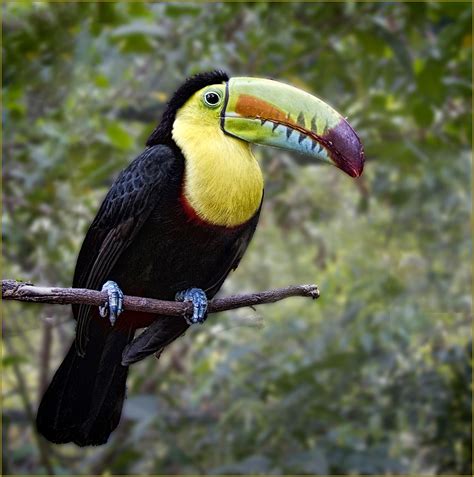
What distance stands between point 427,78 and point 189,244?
6.15 feet

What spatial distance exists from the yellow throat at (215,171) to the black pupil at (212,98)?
0.02 meters

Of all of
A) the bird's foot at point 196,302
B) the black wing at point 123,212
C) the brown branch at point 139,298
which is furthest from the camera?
the black wing at point 123,212

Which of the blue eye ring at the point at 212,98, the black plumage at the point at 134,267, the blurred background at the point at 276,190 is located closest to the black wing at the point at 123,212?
the black plumage at the point at 134,267

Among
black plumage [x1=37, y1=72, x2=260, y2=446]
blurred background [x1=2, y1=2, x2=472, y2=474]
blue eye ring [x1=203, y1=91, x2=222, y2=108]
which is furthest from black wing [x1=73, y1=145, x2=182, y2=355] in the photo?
blurred background [x1=2, y1=2, x2=472, y2=474]

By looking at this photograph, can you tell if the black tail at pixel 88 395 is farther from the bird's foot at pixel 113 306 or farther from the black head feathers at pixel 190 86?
the black head feathers at pixel 190 86

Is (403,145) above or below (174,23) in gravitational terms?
below

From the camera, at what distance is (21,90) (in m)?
3.19

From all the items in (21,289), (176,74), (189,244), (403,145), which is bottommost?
(21,289)

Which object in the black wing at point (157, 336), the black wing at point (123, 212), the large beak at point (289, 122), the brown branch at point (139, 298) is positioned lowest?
the black wing at point (157, 336)

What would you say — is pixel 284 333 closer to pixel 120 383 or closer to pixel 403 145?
pixel 403 145

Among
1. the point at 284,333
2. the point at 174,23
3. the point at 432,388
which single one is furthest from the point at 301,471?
the point at 174,23

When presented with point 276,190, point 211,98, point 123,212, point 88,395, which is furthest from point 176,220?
→ point 276,190

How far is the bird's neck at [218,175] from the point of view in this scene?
113 centimetres

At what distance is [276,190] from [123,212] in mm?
2238
